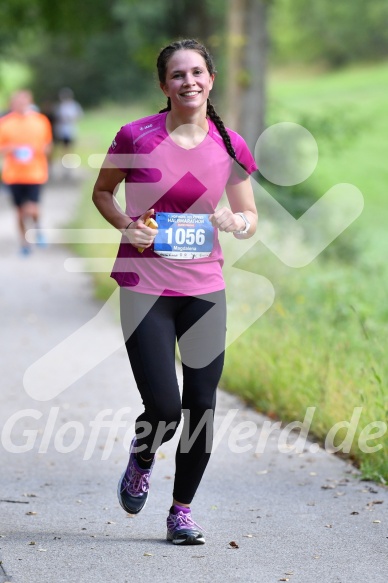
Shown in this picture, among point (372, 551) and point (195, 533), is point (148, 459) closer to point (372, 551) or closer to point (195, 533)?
point (195, 533)

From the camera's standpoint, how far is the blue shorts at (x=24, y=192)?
661 inches

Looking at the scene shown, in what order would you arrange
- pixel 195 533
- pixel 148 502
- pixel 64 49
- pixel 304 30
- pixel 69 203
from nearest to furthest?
pixel 195 533 → pixel 148 502 → pixel 69 203 → pixel 64 49 → pixel 304 30

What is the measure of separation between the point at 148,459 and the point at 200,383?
471mm

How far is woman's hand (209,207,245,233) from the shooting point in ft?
16.0

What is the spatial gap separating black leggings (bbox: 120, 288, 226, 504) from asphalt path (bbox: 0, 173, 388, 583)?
50 cm

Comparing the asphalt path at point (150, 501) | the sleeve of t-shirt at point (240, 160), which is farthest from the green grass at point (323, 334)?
the sleeve of t-shirt at point (240, 160)

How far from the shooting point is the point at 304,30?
A: 7112 cm

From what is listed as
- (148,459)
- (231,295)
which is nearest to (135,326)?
(148,459)

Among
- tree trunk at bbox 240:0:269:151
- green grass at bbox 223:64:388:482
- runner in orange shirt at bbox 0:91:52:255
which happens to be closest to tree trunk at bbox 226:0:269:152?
tree trunk at bbox 240:0:269:151

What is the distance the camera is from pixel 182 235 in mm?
4941

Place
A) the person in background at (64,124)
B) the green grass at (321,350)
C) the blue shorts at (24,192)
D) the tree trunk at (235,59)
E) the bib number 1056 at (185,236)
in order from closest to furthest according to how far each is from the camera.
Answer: the bib number 1056 at (185,236) → the green grass at (321,350) → the tree trunk at (235,59) → the blue shorts at (24,192) → the person in background at (64,124)

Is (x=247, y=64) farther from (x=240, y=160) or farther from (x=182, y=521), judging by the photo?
(x=182, y=521)

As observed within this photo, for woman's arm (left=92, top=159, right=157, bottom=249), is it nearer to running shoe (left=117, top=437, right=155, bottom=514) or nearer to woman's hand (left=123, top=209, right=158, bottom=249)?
woman's hand (left=123, top=209, right=158, bottom=249)

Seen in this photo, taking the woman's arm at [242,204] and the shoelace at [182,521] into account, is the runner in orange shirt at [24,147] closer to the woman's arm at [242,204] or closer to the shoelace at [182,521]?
the woman's arm at [242,204]
